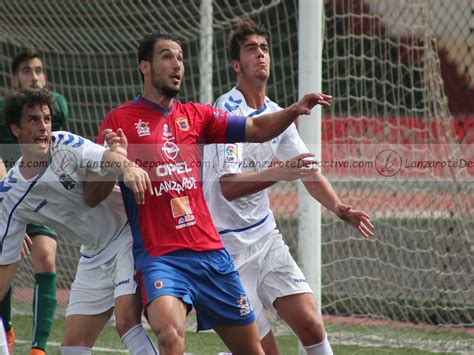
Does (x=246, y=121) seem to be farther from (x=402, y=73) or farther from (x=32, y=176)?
(x=402, y=73)

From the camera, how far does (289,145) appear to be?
578cm

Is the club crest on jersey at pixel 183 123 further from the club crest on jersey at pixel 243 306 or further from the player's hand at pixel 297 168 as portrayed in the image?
the club crest on jersey at pixel 243 306

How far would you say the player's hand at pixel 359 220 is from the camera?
500cm

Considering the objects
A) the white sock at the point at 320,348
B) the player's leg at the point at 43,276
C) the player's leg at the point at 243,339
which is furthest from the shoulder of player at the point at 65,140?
the white sock at the point at 320,348

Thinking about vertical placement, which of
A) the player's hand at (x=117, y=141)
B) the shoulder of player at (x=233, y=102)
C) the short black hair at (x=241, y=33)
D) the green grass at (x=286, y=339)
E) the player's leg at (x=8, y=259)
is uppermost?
the short black hair at (x=241, y=33)

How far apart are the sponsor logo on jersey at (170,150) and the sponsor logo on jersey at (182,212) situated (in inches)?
8.9

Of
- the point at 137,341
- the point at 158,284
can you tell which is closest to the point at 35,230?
the point at 137,341

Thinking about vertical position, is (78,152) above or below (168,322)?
above

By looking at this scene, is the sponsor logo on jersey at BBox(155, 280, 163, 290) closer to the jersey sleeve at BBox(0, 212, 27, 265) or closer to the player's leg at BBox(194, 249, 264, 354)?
the player's leg at BBox(194, 249, 264, 354)

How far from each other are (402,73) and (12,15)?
3616mm

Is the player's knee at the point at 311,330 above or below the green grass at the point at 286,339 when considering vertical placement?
above

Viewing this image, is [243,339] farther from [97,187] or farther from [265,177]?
[97,187]

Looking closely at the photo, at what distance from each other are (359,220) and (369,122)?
13.3ft

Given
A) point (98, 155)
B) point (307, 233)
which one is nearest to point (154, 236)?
point (98, 155)
